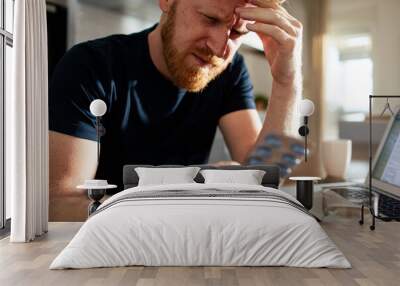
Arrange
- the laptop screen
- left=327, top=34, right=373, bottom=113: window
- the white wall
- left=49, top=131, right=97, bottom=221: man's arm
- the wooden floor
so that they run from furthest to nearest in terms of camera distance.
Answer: left=327, top=34, right=373, bottom=113: window, the white wall, left=49, top=131, right=97, bottom=221: man's arm, the laptop screen, the wooden floor

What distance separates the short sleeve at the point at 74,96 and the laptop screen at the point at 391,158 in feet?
8.60

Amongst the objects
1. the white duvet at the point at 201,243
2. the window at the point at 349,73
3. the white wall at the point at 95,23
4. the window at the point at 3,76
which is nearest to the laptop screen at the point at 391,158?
the white duvet at the point at 201,243

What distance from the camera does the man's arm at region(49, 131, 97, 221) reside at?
16.8ft

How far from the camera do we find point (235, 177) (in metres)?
4.94

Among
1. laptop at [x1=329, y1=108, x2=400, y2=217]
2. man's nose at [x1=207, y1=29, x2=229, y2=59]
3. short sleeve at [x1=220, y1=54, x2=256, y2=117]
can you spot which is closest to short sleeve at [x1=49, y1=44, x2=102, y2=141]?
man's nose at [x1=207, y1=29, x2=229, y2=59]

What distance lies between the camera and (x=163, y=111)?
5270mm

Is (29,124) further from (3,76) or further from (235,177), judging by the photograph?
(235,177)

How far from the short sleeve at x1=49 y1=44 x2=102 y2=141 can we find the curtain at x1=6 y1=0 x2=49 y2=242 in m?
0.26

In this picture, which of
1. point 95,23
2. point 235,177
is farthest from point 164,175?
point 95,23

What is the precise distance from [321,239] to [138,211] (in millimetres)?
1147

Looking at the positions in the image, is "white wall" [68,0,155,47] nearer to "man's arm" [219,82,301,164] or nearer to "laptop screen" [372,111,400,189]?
"man's arm" [219,82,301,164]

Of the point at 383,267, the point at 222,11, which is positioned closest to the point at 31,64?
the point at 222,11

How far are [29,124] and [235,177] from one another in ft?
5.88

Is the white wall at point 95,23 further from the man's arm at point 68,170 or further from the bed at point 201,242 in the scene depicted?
the bed at point 201,242
